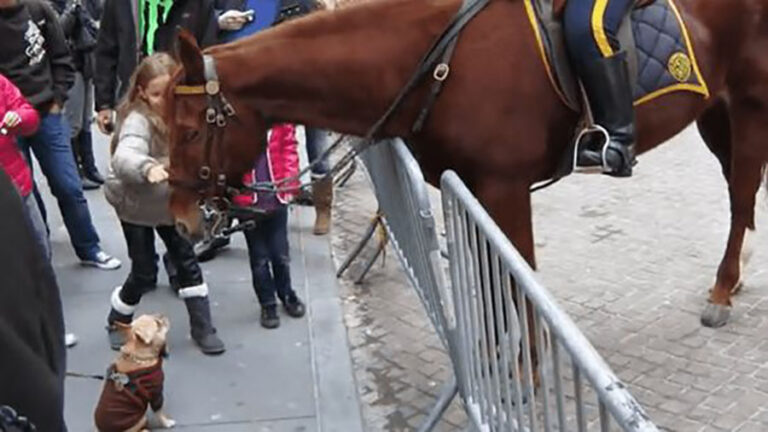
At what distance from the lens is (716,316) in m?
5.43

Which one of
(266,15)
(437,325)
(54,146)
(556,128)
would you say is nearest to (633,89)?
(556,128)

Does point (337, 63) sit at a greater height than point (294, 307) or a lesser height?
greater

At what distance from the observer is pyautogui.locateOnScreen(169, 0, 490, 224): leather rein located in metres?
3.69

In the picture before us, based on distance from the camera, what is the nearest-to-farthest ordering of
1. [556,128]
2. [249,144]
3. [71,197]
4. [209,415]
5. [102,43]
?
[249,144] < [556,128] < [209,415] < [102,43] < [71,197]

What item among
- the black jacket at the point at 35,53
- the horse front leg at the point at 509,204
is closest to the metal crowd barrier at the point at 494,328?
the horse front leg at the point at 509,204

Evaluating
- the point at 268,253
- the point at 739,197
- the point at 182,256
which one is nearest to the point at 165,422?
the point at 182,256

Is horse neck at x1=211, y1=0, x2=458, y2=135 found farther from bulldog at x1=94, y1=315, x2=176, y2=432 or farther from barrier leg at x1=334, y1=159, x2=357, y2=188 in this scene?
barrier leg at x1=334, y1=159, x2=357, y2=188

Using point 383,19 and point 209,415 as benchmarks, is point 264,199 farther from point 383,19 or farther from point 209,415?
point 383,19

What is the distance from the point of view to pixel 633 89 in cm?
433

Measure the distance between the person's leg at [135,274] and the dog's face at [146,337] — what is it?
35.5 inches

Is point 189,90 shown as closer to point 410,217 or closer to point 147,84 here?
point 147,84

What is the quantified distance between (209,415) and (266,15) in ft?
6.97

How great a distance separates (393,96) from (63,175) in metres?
3.16

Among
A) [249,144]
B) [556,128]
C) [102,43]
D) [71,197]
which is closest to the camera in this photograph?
[249,144]
